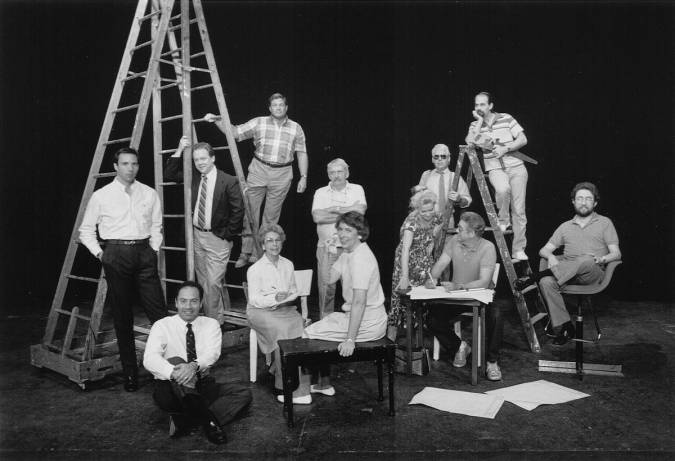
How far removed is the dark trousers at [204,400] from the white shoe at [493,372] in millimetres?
1627

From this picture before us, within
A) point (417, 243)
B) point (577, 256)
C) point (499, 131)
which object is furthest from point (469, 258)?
point (499, 131)

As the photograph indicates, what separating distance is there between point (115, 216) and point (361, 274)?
65.7 inches

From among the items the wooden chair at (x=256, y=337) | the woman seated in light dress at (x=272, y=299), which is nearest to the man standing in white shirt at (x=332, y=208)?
the wooden chair at (x=256, y=337)

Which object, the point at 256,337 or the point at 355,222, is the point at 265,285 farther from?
the point at 355,222

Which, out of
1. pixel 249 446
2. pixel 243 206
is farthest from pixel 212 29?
pixel 249 446

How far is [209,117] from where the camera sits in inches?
184

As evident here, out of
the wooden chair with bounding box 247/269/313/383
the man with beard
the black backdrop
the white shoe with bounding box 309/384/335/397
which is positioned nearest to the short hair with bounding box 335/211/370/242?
the wooden chair with bounding box 247/269/313/383

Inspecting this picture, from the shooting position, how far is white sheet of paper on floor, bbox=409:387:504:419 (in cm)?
341

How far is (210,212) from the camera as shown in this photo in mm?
4484

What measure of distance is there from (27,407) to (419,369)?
8.10ft

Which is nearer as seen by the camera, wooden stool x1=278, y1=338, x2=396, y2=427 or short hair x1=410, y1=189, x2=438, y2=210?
wooden stool x1=278, y1=338, x2=396, y2=427

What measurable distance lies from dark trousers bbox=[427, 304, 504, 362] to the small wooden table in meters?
0.06

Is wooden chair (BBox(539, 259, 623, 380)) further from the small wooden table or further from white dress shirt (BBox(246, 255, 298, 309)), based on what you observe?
white dress shirt (BBox(246, 255, 298, 309))

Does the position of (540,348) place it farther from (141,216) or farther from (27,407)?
(27,407)
